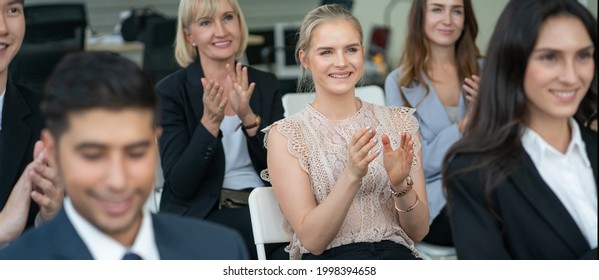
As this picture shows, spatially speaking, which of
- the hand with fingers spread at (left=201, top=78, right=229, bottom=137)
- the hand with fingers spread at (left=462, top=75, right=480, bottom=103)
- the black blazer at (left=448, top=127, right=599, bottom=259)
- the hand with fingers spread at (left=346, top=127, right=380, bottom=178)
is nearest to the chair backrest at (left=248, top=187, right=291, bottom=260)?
the hand with fingers spread at (left=201, top=78, right=229, bottom=137)

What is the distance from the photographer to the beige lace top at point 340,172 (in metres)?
2.24

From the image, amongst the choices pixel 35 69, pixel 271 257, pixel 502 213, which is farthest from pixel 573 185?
pixel 35 69

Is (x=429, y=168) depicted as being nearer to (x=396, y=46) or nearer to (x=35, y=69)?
(x=35, y=69)

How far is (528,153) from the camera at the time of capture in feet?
5.57

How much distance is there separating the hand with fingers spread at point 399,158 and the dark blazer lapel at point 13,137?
2.76 feet

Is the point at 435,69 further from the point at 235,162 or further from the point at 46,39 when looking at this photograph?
the point at 46,39

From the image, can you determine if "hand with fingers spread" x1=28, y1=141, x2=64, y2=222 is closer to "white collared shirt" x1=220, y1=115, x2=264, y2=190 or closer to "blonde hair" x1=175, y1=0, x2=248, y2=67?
"white collared shirt" x1=220, y1=115, x2=264, y2=190

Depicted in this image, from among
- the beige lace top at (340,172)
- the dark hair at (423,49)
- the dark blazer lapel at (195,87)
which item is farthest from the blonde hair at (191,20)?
the beige lace top at (340,172)

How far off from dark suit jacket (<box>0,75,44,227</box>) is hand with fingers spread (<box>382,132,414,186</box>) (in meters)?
0.82

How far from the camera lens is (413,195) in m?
2.21

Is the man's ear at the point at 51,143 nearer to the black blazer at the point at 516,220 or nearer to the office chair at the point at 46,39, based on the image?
the black blazer at the point at 516,220

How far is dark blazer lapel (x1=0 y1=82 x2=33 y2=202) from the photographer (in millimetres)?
2199

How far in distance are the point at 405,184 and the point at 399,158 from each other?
0.15 metres
